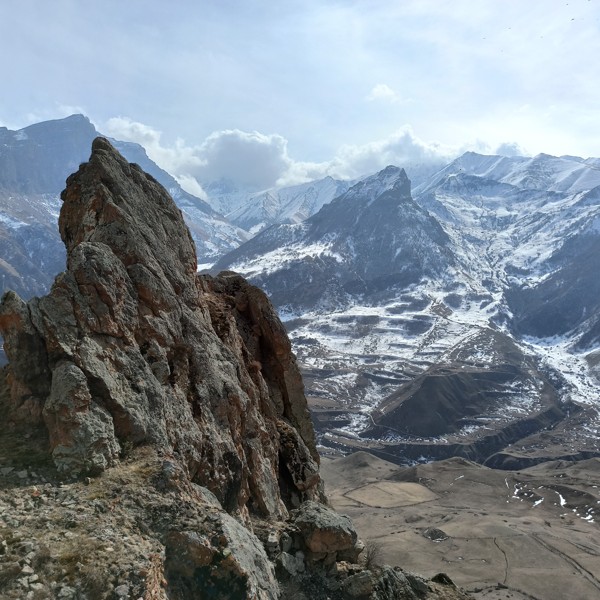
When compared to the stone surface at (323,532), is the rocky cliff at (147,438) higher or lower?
higher

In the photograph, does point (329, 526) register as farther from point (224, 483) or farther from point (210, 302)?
point (210, 302)

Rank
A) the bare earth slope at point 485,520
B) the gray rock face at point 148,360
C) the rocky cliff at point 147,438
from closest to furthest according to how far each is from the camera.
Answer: the rocky cliff at point 147,438 < the gray rock face at point 148,360 < the bare earth slope at point 485,520

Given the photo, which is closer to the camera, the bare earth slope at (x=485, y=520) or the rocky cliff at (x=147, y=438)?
the rocky cliff at (x=147, y=438)

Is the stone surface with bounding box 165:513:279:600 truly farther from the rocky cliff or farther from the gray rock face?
the gray rock face

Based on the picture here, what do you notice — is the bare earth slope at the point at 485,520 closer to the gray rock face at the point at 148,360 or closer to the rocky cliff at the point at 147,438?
the gray rock face at the point at 148,360

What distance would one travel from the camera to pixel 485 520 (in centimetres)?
11562

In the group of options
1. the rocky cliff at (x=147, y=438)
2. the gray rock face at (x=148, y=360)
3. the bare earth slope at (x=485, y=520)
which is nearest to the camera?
the rocky cliff at (x=147, y=438)

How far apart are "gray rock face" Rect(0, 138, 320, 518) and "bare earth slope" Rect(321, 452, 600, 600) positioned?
5986 cm

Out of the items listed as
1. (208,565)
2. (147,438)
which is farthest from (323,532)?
(147,438)

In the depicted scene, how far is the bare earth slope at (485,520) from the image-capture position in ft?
278

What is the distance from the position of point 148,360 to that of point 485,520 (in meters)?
112

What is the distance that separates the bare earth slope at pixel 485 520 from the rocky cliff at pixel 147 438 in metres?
63.8

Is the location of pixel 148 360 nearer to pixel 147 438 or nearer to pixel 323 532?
pixel 147 438

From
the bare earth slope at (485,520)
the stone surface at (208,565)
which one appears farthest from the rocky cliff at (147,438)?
the bare earth slope at (485,520)
